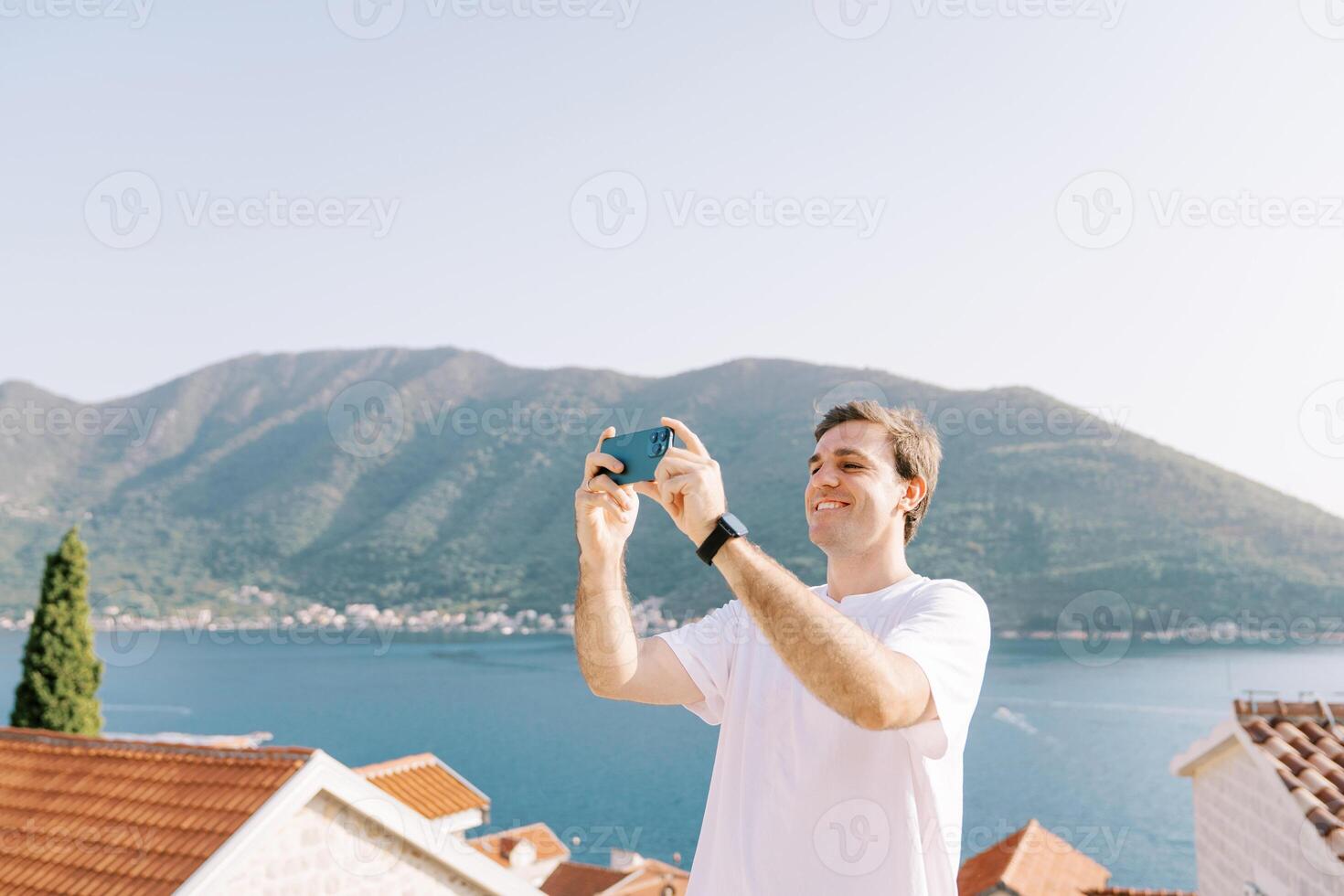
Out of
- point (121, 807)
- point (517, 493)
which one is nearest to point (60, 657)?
Result: point (121, 807)

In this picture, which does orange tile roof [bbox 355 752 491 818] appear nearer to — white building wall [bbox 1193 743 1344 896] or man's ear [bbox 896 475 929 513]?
white building wall [bbox 1193 743 1344 896]

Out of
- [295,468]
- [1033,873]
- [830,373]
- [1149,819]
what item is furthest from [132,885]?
[295,468]

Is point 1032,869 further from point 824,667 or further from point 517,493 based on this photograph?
point 517,493

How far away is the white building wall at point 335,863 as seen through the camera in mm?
6109

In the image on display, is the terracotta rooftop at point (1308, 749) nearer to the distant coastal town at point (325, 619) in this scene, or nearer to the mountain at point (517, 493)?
the mountain at point (517, 493)

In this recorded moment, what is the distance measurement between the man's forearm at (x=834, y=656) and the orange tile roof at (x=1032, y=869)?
16.0 meters

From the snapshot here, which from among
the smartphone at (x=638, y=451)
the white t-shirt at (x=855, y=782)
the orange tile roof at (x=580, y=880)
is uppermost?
the smartphone at (x=638, y=451)

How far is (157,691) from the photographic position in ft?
325

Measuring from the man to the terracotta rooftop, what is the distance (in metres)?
6.59

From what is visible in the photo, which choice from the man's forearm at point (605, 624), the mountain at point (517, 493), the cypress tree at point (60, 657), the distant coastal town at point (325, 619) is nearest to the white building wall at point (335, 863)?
the man's forearm at point (605, 624)

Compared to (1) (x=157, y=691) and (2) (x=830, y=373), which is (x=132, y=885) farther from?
(2) (x=830, y=373)

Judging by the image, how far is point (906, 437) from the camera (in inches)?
86.0

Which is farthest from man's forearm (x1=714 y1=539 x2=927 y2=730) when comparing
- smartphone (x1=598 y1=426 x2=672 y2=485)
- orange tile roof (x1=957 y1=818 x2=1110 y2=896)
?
orange tile roof (x1=957 y1=818 x2=1110 y2=896)

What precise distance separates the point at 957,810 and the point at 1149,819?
57374 mm
